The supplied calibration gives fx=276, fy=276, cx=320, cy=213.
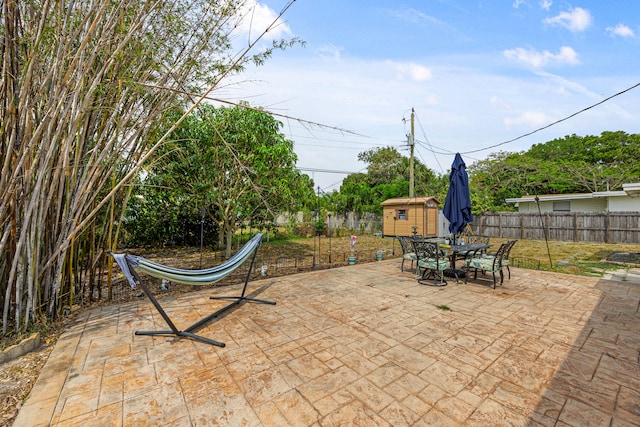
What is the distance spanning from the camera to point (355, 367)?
7.20 feet

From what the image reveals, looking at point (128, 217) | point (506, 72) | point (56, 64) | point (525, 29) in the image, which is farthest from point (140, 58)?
point (506, 72)

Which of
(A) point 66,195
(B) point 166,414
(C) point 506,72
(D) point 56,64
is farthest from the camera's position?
(C) point 506,72

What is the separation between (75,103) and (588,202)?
801 inches

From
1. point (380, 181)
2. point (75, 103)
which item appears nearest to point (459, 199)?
point (75, 103)

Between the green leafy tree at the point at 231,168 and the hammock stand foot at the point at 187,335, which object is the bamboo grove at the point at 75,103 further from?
the green leafy tree at the point at 231,168

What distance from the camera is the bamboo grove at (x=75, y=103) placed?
7.59 feet

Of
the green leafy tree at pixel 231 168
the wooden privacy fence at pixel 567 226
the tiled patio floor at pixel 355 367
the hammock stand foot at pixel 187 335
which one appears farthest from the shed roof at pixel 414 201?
the hammock stand foot at pixel 187 335

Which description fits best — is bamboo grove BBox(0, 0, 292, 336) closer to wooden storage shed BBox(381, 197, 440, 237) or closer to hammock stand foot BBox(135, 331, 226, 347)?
hammock stand foot BBox(135, 331, 226, 347)

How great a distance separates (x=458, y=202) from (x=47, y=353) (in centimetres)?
605

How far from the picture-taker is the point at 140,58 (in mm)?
2994

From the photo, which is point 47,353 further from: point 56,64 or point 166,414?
point 56,64

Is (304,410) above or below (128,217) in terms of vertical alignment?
below

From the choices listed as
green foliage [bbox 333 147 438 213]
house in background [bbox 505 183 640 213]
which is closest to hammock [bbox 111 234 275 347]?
green foliage [bbox 333 147 438 213]

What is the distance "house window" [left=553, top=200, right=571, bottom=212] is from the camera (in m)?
15.1
